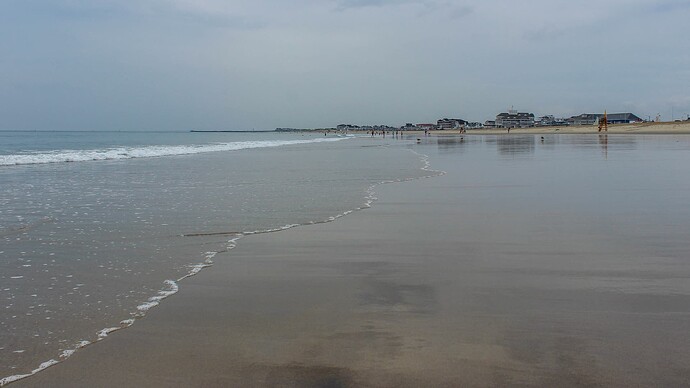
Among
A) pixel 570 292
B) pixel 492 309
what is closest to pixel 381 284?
pixel 492 309

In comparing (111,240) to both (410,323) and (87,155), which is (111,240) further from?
(87,155)

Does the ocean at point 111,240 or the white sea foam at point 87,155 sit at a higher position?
the white sea foam at point 87,155

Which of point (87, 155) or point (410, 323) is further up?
point (87, 155)

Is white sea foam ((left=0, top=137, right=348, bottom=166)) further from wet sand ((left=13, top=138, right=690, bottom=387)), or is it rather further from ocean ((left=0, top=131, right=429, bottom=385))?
wet sand ((left=13, top=138, right=690, bottom=387))

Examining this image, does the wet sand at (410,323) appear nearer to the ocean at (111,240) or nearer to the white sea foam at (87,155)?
the ocean at (111,240)

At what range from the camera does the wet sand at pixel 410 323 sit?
3602 mm

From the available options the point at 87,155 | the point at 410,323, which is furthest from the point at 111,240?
the point at 87,155

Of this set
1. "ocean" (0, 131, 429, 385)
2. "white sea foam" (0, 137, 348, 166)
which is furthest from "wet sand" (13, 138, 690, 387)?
"white sea foam" (0, 137, 348, 166)

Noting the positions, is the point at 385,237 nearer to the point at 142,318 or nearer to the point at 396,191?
the point at 142,318

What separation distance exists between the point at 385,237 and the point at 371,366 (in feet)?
14.9

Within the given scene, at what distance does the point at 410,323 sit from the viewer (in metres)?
4.51

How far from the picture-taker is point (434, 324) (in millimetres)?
4469

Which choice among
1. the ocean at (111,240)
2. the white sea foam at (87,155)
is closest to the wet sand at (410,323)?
the ocean at (111,240)

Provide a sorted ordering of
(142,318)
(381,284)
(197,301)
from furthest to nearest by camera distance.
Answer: (381,284), (197,301), (142,318)
